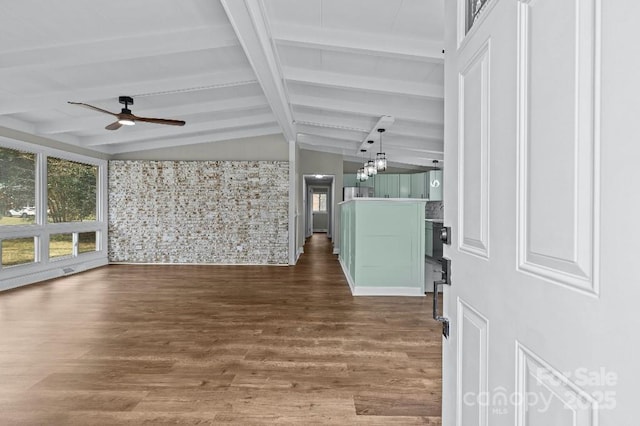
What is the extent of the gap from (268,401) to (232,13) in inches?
108

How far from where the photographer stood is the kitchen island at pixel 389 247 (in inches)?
189

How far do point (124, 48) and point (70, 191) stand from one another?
4.31 meters

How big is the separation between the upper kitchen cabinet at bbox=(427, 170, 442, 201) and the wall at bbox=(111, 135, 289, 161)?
453 centimetres

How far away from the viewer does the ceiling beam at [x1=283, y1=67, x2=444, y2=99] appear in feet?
15.0

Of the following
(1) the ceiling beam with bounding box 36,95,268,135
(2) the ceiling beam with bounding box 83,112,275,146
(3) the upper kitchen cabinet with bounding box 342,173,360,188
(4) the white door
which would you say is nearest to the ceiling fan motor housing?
(1) the ceiling beam with bounding box 36,95,268,135

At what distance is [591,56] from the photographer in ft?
1.82

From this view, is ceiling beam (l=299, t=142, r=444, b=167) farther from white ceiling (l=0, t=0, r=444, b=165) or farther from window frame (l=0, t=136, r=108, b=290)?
window frame (l=0, t=136, r=108, b=290)

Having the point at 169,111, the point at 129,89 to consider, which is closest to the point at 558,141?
the point at 129,89

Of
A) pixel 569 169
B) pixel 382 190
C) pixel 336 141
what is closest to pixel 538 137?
pixel 569 169

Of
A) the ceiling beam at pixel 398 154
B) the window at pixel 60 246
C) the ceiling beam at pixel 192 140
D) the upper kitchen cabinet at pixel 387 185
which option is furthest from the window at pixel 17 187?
the upper kitchen cabinet at pixel 387 185

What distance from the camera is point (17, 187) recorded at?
5469 mm

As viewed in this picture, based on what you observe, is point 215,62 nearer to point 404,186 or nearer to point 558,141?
point 558,141

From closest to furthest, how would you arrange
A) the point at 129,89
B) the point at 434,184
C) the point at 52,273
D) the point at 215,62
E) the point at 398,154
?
the point at 215,62 < the point at 129,89 < the point at 52,273 < the point at 398,154 < the point at 434,184

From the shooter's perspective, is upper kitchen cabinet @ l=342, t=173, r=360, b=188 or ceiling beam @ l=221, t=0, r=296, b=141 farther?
upper kitchen cabinet @ l=342, t=173, r=360, b=188
